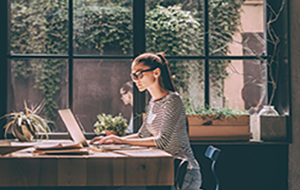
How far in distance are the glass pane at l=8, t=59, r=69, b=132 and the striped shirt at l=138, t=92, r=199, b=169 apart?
4.52 ft

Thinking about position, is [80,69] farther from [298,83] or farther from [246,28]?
[298,83]

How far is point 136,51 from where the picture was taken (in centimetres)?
321

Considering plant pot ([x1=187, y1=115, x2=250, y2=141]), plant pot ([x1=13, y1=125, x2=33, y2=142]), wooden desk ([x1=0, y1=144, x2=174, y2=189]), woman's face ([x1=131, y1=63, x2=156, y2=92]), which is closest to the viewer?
wooden desk ([x1=0, y1=144, x2=174, y2=189])

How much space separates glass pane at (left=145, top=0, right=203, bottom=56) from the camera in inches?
130

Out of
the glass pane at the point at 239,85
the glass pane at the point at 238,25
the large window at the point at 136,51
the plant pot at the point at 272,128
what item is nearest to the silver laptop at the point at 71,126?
the large window at the point at 136,51

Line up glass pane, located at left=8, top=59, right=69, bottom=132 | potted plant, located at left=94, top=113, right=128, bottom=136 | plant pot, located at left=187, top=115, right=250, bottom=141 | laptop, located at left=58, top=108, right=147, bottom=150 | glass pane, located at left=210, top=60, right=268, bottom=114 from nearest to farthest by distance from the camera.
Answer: laptop, located at left=58, top=108, right=147, bottom=150
potted plant, located at left=94, top=113, right=128, bottom=136
plant pot, located at left=187, top=115, right=250, bottom=141
glass pane, located at left=8, top=59, right=69, bottom=132
glass pane, located at left=210, top=60, right=268, bottom=114

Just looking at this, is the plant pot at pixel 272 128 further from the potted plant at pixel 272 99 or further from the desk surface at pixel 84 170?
the desk surface at pixel 84 170

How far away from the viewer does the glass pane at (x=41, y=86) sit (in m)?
3.18

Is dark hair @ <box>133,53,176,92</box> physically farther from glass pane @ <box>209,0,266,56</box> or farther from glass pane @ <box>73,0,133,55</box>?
glass pane @ <box>209,0,266,56</box>

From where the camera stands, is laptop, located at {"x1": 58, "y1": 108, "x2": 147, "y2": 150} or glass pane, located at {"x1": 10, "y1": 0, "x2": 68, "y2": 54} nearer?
laptop, located at {"x1": 58, "y1": 108, "x2": 147, "y2": 150}

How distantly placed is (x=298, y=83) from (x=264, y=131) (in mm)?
552

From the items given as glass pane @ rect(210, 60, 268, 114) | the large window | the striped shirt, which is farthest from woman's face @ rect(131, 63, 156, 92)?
glass pane @ rect(210, 60, 268, 114)

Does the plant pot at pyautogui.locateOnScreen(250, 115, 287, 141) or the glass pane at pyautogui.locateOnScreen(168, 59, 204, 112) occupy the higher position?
the glass pane at pyautogui.locateOnScreen(168, 59, 204, 112)

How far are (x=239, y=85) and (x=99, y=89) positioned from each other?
4.65 feet
